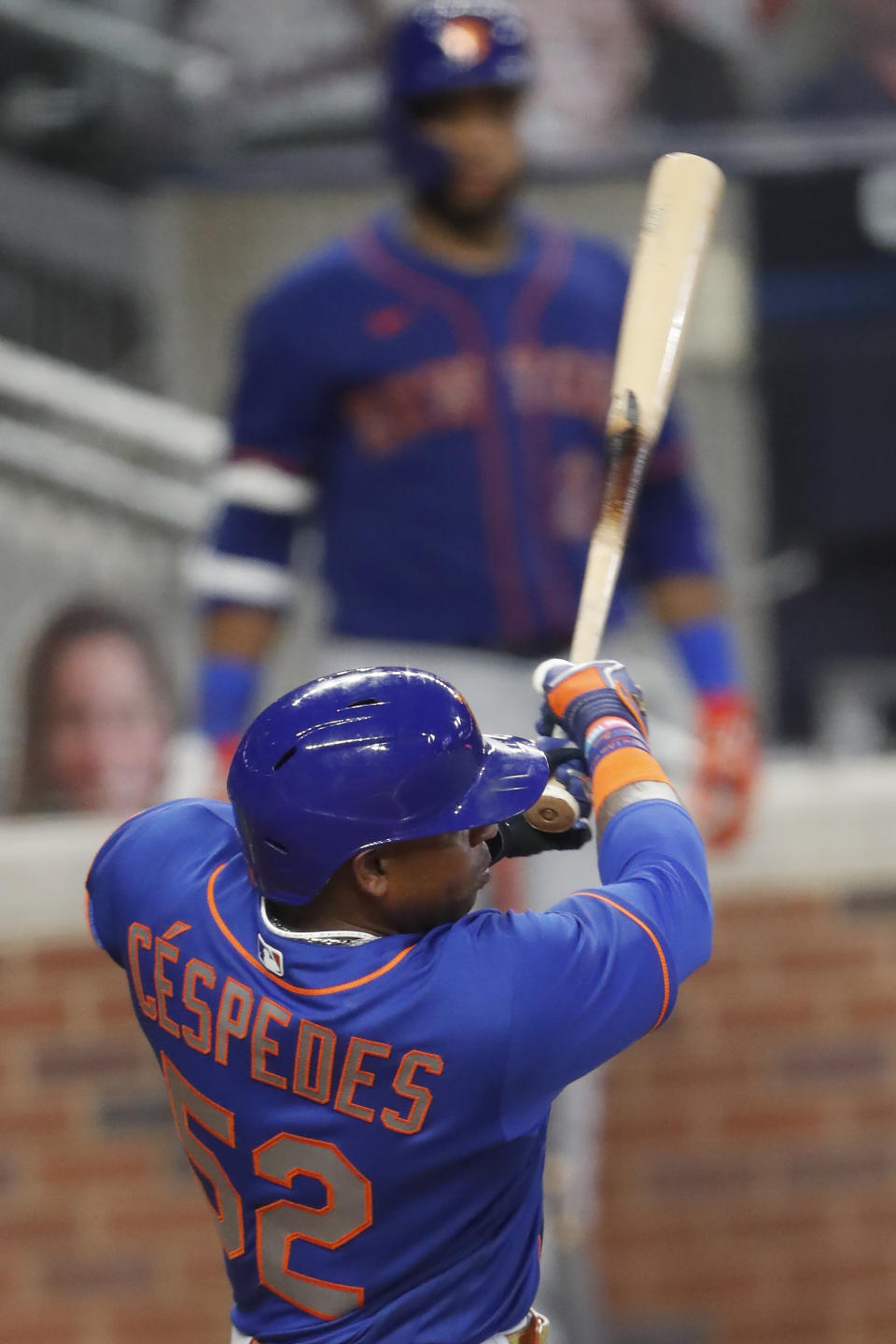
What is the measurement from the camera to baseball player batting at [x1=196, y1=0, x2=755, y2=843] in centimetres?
260

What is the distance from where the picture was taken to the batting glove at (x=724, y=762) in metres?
2.76

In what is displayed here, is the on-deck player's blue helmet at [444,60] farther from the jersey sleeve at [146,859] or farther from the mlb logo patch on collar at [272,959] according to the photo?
the mlb logo patch on collar at [272,959]

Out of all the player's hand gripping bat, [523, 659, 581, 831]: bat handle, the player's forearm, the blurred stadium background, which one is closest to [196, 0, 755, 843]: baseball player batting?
the player's forearm

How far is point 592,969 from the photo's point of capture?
5.02ft

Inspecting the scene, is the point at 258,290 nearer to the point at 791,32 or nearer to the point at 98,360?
the point at 98,360

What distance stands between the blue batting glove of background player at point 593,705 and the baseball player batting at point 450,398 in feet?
2.52

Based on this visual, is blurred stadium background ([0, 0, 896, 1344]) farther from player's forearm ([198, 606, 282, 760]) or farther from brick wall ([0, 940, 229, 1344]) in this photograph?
player's forearm ([198, 606, 282, 760])

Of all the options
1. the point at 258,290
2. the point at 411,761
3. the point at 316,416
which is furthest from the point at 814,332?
the point at 411,761

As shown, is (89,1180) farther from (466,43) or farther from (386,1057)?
(466,43)

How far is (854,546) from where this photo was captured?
3.55m

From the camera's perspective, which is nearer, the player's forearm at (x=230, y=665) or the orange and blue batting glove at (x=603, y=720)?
the orange and blue batting glove at (x=603, y=720)

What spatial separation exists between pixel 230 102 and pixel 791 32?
43.4 inches

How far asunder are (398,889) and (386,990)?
3.4 inches

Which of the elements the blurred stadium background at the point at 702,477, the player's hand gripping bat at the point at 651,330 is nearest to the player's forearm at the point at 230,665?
the blurred stadium background at the point at 702,477
